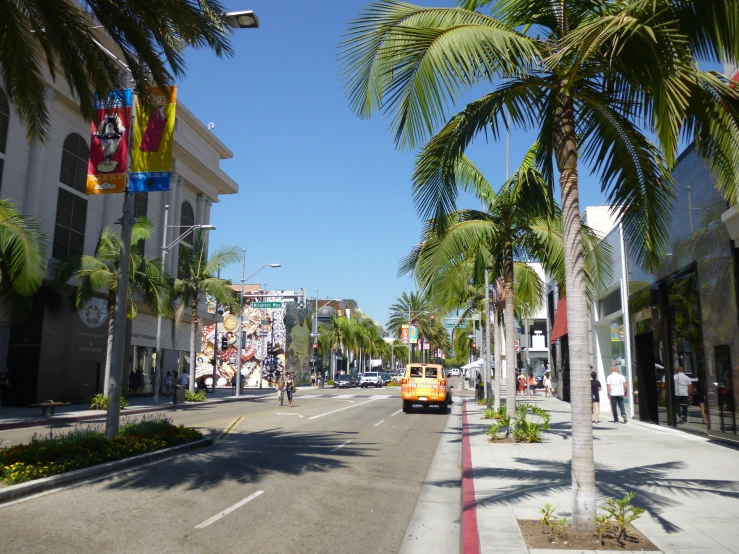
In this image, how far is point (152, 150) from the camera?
43.1 ft

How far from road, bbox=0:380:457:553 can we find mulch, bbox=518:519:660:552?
1540mm

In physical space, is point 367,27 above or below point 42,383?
above

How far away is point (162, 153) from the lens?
1313 cm

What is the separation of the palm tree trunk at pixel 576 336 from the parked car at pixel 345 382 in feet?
194

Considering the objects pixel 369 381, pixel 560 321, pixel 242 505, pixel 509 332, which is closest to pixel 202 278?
pixel 560 321

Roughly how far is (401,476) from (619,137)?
7219mm

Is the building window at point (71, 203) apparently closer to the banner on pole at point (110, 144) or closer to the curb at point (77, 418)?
the curb at point (77, 418)

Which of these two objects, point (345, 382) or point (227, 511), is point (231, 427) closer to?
point (227, 511)

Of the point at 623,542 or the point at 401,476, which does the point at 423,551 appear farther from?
the point at 401,476

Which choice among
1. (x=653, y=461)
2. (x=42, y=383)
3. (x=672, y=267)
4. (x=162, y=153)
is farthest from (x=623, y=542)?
(x=42, y=383)

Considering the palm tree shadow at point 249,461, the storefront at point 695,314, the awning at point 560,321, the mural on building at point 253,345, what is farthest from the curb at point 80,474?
the mural on building at point 253,345

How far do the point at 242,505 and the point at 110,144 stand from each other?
807 cm

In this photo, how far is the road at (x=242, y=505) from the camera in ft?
23.0

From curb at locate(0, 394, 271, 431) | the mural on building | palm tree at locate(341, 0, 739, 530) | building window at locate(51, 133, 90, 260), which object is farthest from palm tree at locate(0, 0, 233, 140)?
the mural on building
